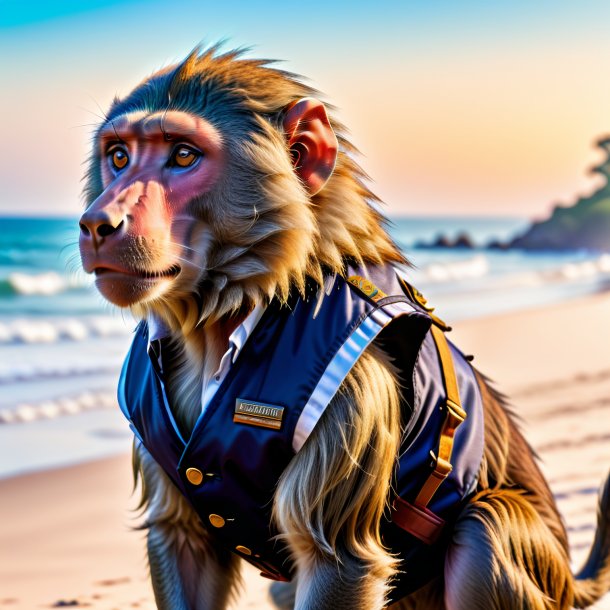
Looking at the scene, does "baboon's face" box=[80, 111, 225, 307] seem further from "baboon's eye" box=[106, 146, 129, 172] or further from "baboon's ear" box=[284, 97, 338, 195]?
"baboon's ear" box=[284, 97, 338, 195]

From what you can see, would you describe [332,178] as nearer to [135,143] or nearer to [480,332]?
[135,143]

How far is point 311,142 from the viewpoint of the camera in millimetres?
2445

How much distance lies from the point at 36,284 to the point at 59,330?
9.57 feet

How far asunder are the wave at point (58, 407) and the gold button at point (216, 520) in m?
3.79

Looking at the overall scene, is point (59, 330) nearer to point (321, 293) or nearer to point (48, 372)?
point (48, 372)

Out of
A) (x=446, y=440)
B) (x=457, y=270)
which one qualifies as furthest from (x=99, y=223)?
(x=457, y=270)

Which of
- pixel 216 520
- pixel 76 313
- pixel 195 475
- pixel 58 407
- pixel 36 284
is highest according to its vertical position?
pixel 195 475

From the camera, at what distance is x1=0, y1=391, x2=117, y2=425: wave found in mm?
6137

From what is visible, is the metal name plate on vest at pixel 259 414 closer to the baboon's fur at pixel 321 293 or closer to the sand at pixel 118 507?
the baboon's fur at pixel 321 293

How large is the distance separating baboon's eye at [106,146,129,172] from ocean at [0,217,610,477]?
0.22m

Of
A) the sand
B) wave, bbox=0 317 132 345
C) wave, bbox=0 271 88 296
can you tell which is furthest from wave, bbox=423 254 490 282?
the sand

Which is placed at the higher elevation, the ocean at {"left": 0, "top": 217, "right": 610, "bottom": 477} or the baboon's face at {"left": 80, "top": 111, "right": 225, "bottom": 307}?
the baboon's face at {"left": 80, "top": 111, "right": 225, "bottom": 307}

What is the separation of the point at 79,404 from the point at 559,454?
9.54 feet

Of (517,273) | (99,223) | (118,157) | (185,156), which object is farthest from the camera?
(517,273)
